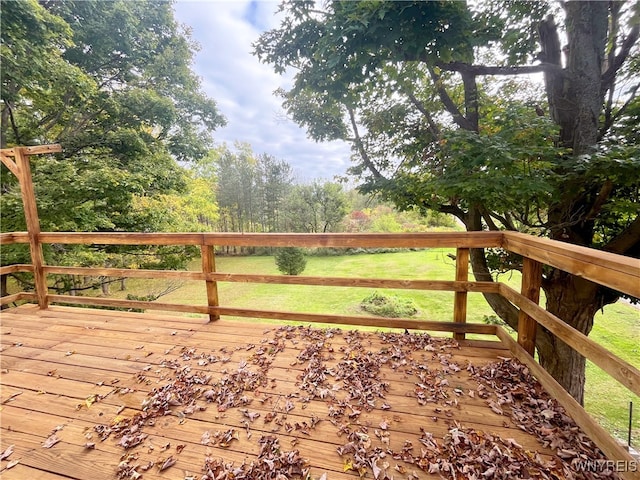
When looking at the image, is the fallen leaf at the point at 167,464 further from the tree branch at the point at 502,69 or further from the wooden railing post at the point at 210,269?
the tree branch at the point at 502,69

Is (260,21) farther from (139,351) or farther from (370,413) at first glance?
(370,413)

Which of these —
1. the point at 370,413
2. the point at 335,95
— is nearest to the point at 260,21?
the point at 335,95

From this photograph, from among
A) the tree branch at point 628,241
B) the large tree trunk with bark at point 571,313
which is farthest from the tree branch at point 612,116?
the large tree trunk with bark at point 571,313

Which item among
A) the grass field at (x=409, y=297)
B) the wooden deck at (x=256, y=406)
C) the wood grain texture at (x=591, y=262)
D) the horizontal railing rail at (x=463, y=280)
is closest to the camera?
the wood grain texture at (x=591, y=262)

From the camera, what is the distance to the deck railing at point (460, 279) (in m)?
1.18

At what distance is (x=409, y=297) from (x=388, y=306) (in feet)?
6.13

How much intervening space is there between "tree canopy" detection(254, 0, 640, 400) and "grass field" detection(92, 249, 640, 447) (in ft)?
5.00

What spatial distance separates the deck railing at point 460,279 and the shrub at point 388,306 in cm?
659

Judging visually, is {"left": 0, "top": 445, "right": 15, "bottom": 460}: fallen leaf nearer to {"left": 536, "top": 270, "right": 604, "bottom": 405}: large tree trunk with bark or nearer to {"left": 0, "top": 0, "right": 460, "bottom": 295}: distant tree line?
{"left": 0, "top": 0, "right": 460, "bottom": 295}: distant tree line

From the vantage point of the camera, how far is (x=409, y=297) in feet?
34.9

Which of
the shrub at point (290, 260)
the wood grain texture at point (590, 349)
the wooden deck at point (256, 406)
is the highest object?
the wood grain texture at point (590, 349)

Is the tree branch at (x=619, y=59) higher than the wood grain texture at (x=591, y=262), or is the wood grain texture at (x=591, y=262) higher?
the tree branch at (x=619, y=59)

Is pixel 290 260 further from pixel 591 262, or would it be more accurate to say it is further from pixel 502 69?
pixel 591 262

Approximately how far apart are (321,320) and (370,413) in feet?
3.57
